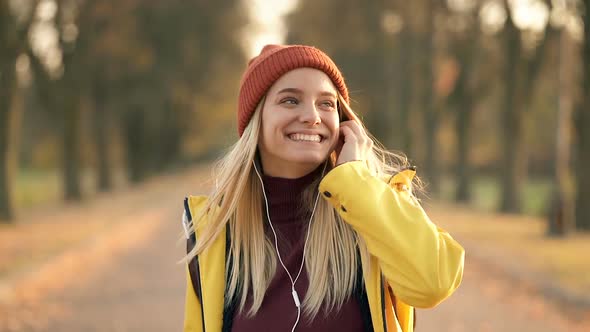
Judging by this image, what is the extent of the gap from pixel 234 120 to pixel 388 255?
4.33 m

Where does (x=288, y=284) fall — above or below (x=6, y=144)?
below

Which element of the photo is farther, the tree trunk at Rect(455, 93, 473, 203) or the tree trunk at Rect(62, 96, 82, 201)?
the tree trunk at Rect(455, 93, 473, 203)

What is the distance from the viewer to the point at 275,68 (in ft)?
8.48

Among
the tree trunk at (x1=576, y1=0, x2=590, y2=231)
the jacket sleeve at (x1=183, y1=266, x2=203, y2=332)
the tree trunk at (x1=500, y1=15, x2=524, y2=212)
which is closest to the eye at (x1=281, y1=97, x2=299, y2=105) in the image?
the jacket sleeve at (x1=183, y1=266, x2=203, y2=332)

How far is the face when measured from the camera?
8.44ft

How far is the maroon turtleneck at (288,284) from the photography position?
8.04ft

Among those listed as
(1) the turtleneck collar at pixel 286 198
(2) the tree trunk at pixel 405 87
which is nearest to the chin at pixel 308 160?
(1) the turtleneck collar at pixel 286 198

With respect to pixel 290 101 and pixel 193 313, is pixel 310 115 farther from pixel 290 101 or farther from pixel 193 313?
pixel 193 313

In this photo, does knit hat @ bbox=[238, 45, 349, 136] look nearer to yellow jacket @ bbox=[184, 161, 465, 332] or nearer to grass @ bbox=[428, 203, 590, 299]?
yellow jacket @ bbox=[184, 161, 465, 332]

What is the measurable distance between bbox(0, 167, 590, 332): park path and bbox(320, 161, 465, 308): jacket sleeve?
18.0ft

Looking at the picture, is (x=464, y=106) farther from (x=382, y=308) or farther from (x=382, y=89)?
(x=382, y=308)

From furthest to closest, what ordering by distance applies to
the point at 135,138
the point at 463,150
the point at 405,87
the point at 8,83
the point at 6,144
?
1. the point at 135,138
2. the point at 405,87
3. the point at 463,150
4. the point at 6,144
5. the point at 8,83

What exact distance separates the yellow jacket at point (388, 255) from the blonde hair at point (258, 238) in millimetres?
62

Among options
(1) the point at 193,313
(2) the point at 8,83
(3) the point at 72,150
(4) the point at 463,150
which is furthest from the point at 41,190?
(1) the point at 193,313
